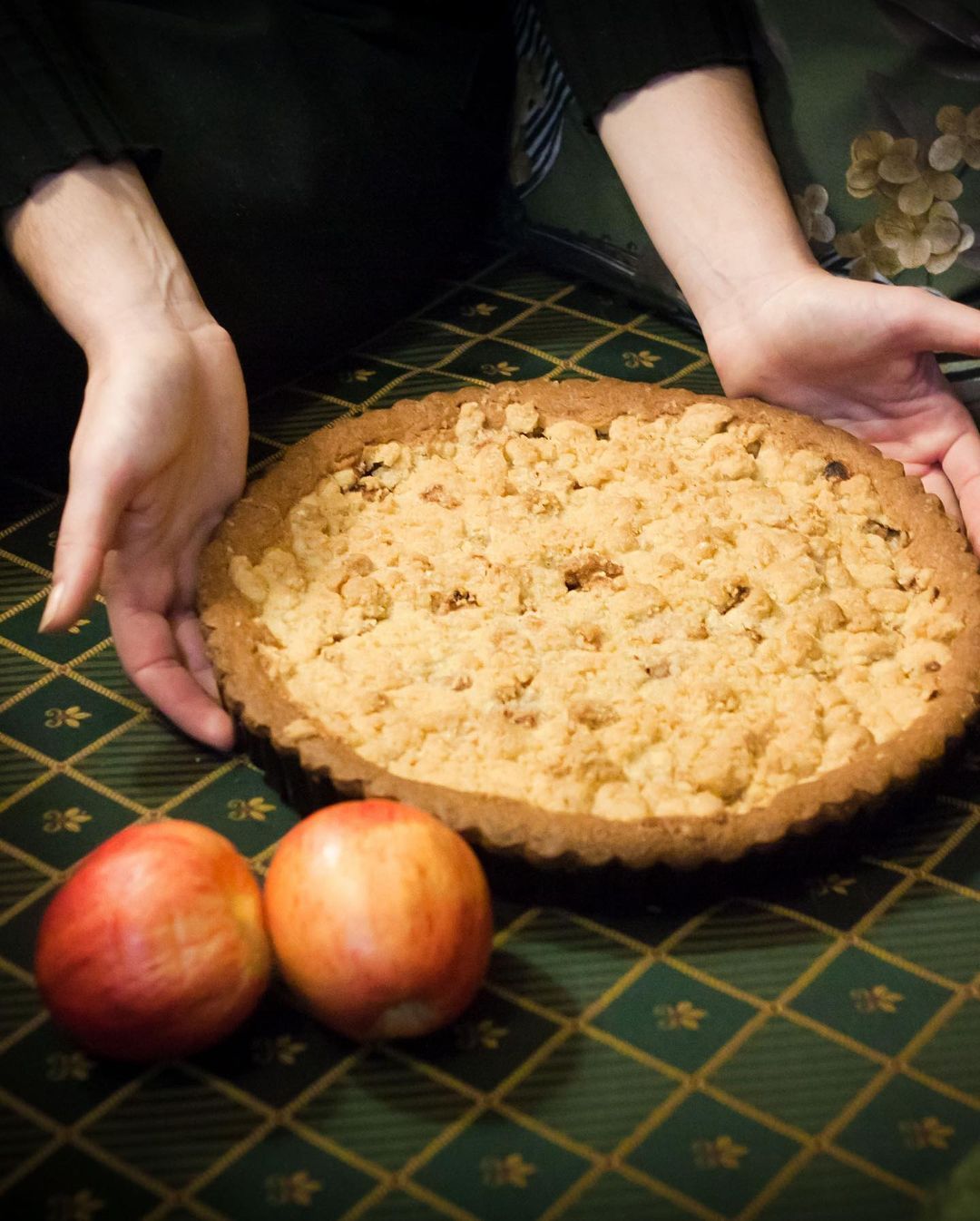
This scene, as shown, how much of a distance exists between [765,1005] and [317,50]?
140 cm

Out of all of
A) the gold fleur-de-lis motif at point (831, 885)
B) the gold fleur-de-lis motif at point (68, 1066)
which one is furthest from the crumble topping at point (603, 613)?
the gold fleur-de-lis motif at point (68, 1066)

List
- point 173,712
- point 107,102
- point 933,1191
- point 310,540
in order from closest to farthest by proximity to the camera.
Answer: point 933,1191
point 173,712
point 310,540
point 107,102

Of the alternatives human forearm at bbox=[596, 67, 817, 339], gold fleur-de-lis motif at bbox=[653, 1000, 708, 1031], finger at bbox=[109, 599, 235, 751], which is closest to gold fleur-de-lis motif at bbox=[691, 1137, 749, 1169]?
gold fleur-de-lis motif at bbox=[653, 1000, 708, 1031]

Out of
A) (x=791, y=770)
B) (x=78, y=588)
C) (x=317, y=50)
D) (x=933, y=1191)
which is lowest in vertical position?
(x=933, y=1191)

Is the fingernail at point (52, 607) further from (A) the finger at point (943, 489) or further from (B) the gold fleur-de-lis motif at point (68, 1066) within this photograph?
(A) the finger at point (943, 489)

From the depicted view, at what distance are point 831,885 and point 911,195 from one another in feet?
3.28

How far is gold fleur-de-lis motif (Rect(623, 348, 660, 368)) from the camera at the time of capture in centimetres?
208

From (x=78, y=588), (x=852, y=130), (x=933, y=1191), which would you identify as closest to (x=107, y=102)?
(x=78, y=588)

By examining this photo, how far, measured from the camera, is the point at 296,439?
6.40 ft

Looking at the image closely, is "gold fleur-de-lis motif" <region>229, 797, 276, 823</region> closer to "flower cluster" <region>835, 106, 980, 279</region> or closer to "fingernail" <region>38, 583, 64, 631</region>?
"fingernail" <region>38, 583, 64, 631</region>

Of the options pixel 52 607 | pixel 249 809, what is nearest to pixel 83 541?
pixel 52 607

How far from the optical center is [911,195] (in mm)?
1898

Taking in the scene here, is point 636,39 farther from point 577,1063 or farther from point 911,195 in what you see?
point 577,1063

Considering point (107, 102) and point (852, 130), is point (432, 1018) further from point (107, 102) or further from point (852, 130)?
point (852, 130)
